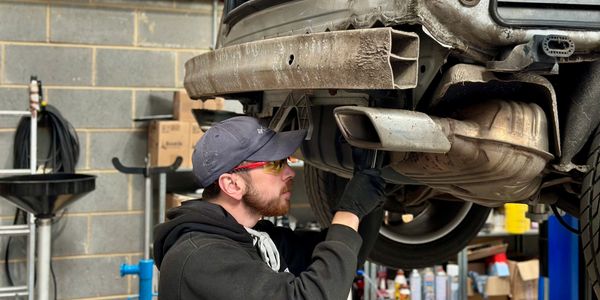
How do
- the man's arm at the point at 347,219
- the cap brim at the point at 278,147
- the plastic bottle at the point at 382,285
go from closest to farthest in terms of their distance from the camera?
1. the man's arm at the point at 347,219
2. the cap brim at the point at 278,147
3. the plastic bottle at the point at 382,285

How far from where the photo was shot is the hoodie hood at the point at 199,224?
64.5 inches

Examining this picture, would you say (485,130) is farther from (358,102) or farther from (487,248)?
(487,248)

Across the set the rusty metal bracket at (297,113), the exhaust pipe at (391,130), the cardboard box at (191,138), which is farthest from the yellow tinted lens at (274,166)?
the cardboard box at (191,138)

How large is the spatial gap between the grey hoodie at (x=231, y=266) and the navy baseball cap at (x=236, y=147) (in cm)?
11

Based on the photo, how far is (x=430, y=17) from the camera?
1.36m

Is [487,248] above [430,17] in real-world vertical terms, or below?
below

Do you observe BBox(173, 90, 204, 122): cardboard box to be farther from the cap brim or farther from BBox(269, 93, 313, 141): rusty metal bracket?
the cap brim

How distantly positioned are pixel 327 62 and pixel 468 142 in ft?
1.25

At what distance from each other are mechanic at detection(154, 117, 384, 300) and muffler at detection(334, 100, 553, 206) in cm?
18

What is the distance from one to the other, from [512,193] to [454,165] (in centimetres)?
22

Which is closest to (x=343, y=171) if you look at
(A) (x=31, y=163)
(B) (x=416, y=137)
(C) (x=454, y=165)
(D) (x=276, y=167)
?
(D) (x=276, y=167)

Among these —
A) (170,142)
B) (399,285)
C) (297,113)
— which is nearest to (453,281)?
(399,285)

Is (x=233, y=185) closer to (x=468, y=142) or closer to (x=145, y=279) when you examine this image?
(x=468, y=142)

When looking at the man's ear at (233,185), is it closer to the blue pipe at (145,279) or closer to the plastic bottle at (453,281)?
the blue pipe at (145,279)
